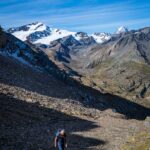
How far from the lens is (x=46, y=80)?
90.8m

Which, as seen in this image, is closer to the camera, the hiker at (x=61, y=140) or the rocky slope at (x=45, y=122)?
the hiker at (x=61, y=140)

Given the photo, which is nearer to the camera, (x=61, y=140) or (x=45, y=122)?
(x=61, y=140)

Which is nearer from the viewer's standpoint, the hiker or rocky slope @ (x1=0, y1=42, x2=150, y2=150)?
the hiker

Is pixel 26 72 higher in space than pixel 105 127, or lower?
higher

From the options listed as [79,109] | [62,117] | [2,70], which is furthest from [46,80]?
[62,117]

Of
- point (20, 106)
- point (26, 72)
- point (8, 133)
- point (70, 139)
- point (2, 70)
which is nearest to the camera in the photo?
point (8, 133)

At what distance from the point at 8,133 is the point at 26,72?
171 ft

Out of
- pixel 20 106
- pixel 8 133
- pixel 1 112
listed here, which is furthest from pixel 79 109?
pixel 8 133

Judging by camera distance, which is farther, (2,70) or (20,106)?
(2,70)

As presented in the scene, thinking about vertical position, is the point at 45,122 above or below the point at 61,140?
above

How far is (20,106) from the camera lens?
5238 cm

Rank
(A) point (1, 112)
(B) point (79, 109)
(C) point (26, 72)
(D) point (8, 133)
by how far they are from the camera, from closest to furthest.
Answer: (D) point (8, 133)
(A) point (1, 112)
(B) point (79, 109)
(C) point (26, 72)

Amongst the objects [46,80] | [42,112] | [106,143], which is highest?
[46,80]

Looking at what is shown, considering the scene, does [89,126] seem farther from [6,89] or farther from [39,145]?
[39,145]
